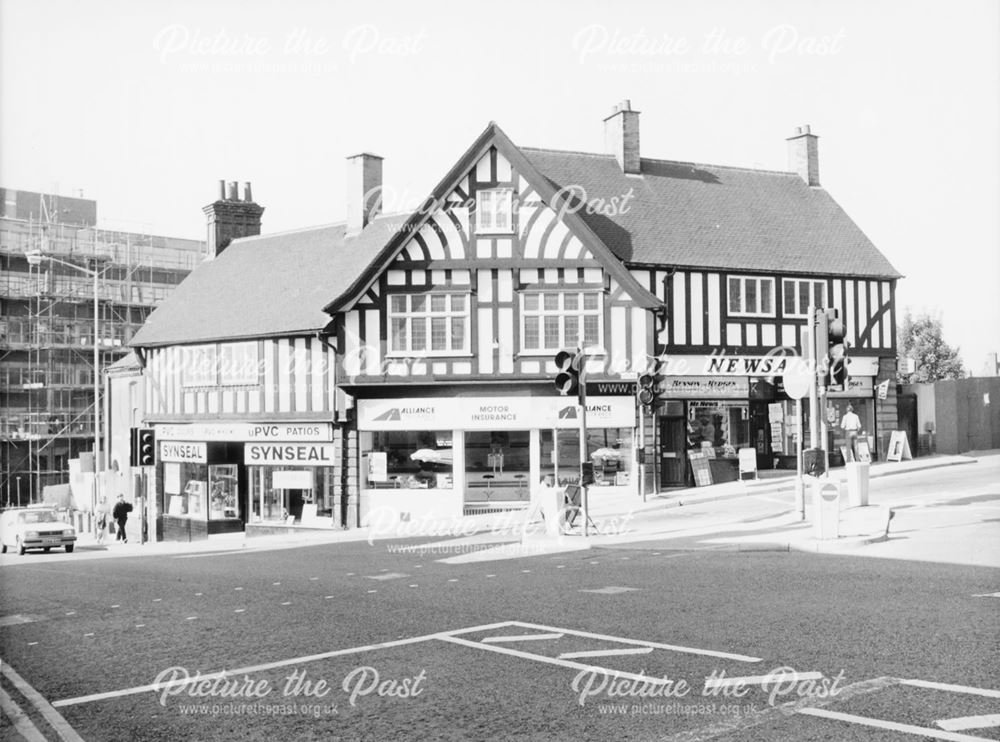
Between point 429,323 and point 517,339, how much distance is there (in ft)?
8.25

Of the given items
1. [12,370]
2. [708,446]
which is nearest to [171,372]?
[708,446]

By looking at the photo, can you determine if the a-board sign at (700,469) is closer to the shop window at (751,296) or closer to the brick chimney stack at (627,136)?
the shop window at (751,296)

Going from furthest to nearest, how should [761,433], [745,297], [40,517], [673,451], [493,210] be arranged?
[761,433], [745,297], [40,517], [673,451], [493,210]

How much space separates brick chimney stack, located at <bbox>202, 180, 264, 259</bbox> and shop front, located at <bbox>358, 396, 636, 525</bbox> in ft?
47.4

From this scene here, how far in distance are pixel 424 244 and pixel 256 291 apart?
882cm

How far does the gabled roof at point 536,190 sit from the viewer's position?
27.7m

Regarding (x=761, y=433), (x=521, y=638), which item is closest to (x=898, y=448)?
(x=761, y=433)

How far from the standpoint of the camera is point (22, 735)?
6926mm

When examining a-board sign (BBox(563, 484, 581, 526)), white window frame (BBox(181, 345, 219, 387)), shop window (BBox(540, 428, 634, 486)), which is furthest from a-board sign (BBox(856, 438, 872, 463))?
white window frame (BBox(181, 345, 219, 387))

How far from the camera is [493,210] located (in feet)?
92.5

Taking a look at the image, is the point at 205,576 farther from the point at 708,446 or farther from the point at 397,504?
the point at 708,446

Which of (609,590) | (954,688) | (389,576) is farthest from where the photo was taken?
(389,576)

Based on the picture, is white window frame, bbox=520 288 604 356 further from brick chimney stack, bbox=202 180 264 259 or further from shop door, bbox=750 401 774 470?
brick chimney stack, bbox=202 180 264 259

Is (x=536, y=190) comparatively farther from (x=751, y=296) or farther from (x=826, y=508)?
(x=826, y=508)
